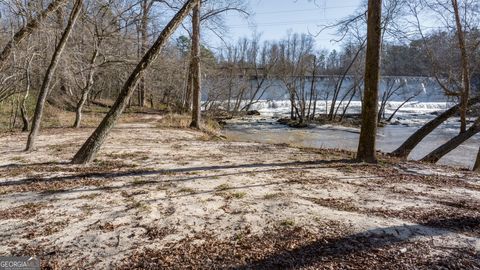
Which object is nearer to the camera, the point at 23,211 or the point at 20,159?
the point at 23,211

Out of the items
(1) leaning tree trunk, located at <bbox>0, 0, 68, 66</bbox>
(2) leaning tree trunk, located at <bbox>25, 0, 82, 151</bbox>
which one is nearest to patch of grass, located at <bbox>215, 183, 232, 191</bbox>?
(2) leaning tree trunk, located at <bbox>25, 0, 82, 151</bbox>

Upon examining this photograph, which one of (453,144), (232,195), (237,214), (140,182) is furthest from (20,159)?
(453,144)

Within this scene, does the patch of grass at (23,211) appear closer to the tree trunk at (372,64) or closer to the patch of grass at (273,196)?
the patch of grass at (273,196)

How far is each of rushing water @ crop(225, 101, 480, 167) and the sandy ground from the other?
5.66m

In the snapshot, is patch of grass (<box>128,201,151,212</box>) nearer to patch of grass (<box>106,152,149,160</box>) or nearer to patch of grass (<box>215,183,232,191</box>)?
patch of grass (<box>215,183,232,191</box>)

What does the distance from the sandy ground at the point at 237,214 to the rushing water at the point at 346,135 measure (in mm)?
5660

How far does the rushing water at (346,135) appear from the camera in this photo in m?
15.2

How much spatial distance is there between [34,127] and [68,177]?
2911 millimetres

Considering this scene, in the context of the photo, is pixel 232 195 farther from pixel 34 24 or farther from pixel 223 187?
pixel 34 24

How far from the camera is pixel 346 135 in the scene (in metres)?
20.9

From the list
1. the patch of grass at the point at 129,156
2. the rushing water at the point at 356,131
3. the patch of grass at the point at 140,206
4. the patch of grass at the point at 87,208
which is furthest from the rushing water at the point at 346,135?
the patch of grass at the point at 87,208

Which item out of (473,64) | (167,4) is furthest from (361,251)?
(473,64)

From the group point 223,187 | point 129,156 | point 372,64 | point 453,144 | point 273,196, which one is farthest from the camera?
point 453,144

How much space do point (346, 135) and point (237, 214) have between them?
18.2 m
